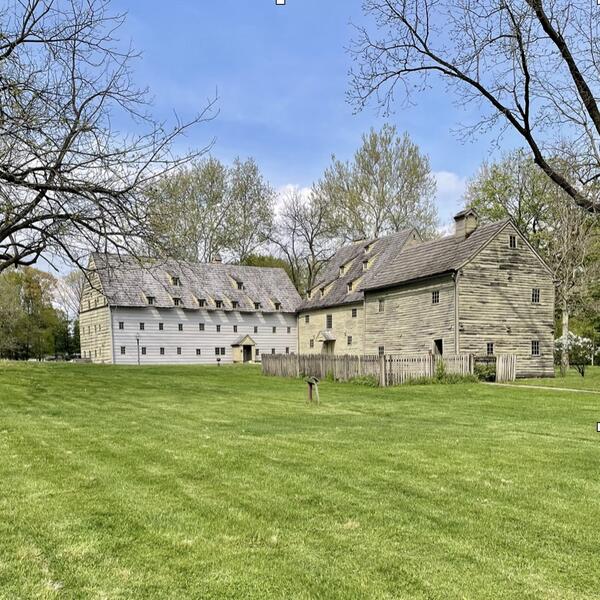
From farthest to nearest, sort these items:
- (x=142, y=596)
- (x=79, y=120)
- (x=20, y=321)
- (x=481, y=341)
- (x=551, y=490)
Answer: (x=20, y=321) → (x=481, y=341) → (x=79, y=120) → (x=551, y=490) → (x=142, y=596)

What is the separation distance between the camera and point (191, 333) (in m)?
51.4

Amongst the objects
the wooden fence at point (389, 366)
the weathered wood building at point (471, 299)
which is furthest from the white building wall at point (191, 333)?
the wooden fence at point (389, 366)

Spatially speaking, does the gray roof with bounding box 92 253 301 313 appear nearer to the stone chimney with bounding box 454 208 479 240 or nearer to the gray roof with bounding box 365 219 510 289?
the gray roof with bounding box 365 219 510 289

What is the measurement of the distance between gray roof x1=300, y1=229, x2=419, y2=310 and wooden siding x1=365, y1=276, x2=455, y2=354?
2520 millimetres

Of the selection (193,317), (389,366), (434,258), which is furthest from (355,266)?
(389,366)

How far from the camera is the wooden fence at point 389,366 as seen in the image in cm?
2298

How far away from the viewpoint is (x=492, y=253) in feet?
98.3

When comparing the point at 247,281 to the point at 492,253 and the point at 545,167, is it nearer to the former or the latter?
the point at 492,253

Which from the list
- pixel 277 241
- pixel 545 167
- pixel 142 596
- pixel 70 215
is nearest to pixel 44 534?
pixel 142 596

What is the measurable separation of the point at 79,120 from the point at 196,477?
844 centimetres

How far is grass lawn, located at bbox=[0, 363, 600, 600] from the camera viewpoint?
405cm

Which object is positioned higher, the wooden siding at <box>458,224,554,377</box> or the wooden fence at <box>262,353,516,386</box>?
the wooden siding at <box>458,224,554,377</box>

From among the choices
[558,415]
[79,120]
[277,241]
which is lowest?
[558,415]

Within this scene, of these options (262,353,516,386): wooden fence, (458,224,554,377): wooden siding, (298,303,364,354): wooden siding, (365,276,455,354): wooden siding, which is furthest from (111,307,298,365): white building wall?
(458,224,554,377): wooden siding
